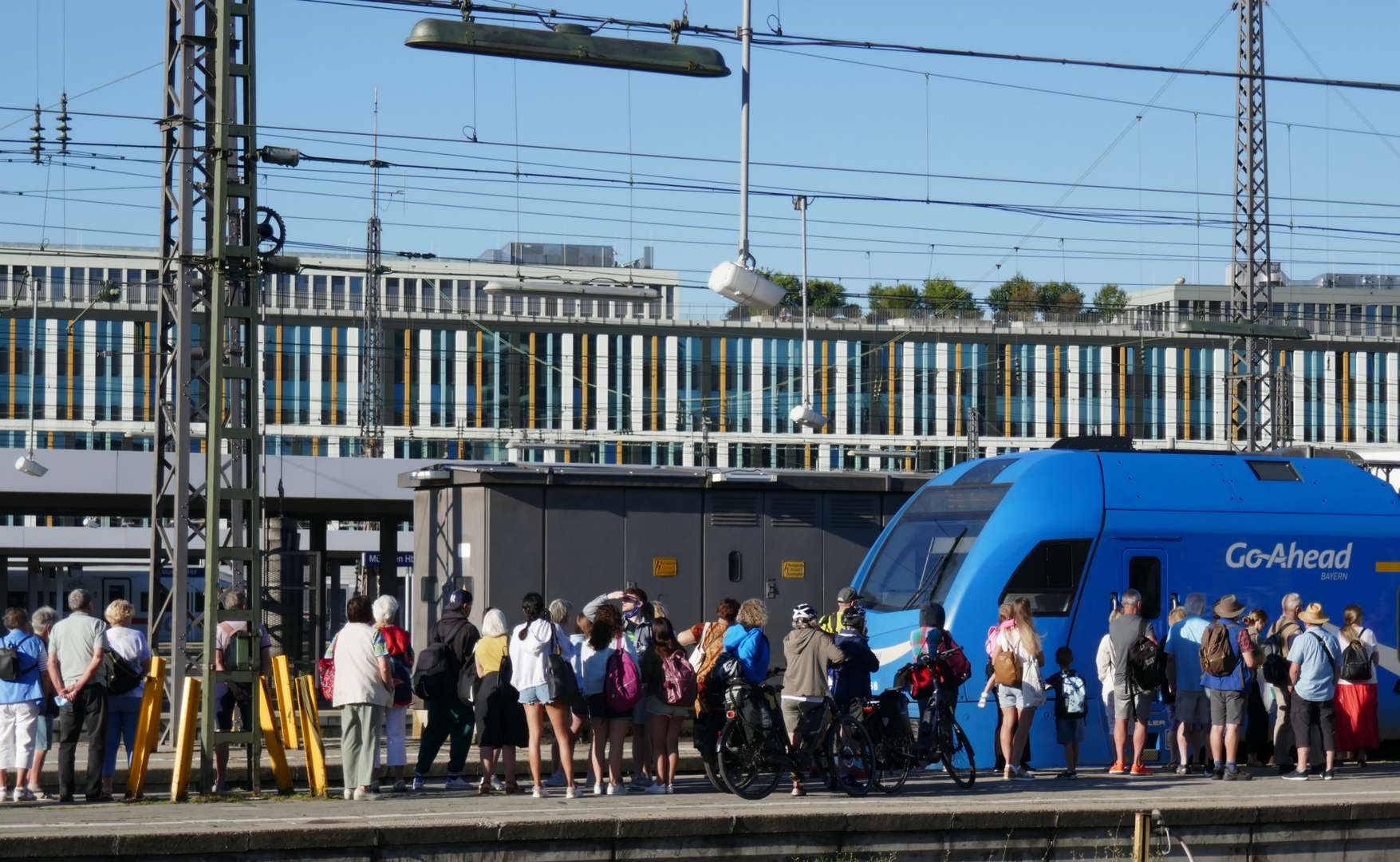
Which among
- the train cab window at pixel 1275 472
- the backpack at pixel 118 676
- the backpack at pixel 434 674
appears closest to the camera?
the backpack at pixel 118 676

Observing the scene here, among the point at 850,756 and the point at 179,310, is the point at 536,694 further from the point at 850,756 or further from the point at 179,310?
the point at 179,310

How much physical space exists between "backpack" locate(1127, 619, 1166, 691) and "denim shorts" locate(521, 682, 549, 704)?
5.27 m

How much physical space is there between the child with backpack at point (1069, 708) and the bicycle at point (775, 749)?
2.33 m

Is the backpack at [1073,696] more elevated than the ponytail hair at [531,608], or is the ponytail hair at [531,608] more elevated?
the ponytail hair at [531,608]

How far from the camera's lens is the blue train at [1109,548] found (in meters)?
15.4

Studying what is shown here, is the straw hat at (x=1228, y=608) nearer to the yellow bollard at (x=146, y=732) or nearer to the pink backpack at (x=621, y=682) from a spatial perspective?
the pink backpack at (x=621, y=682)

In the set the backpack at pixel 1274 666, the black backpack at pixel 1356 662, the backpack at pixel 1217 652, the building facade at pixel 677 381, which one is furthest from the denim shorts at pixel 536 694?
the building facade at pixel 677 381

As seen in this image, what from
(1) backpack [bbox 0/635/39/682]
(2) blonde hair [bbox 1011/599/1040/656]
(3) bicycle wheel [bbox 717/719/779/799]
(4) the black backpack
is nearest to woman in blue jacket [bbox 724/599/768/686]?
(3) bicycle wheel [bbox 717/719/779/799]

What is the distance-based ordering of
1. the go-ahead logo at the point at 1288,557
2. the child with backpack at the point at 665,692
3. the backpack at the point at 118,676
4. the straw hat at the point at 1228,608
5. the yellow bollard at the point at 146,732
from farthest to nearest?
the go-ahead logo at the point at 1288,557 → the straw hat at the point at 1228,608 → the child with backpack at the point at 665,692 → the backpack at the point at 118,676 → the yellow bollard at the point at 146,732

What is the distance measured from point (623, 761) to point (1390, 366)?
9027 cm

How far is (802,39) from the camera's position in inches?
612

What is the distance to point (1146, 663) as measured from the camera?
14.6 meters

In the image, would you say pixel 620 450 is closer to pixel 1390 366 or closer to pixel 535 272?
pixel 535 272

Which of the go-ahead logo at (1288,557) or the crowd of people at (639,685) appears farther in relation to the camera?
the go-ahead logo at (1288,557)
